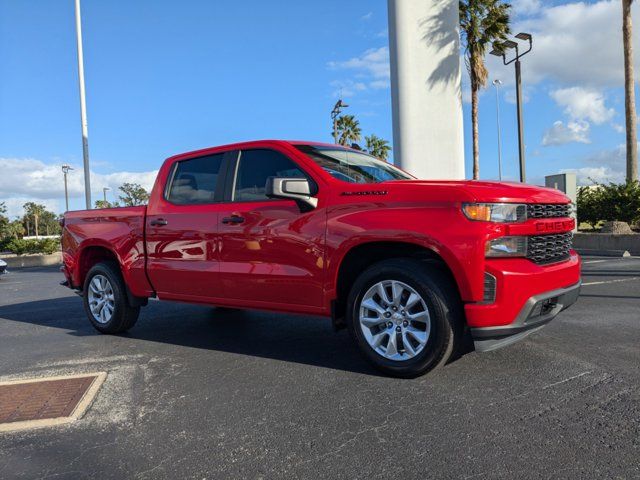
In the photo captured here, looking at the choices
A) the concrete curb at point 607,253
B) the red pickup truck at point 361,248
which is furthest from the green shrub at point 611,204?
the red pickup truck at point 361,248

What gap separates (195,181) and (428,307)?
2.79 meters

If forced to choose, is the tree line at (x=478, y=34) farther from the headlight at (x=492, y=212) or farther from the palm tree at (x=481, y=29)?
the headlight at (x=492, y=212)

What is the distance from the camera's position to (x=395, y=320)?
3.92 m

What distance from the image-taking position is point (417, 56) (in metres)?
13.1

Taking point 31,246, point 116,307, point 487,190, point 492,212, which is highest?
point 487,190

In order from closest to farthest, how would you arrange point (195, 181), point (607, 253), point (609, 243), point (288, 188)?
point (288, 188)
point (195, 181)
point (607, 253)
point (609, 243)

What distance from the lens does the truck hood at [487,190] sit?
3.59 metres

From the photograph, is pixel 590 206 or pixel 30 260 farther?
pixel 30 260

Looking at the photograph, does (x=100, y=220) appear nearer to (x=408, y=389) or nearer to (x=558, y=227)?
(x=408, y=389)

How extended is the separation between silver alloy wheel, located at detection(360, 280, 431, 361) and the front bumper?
0.38 m

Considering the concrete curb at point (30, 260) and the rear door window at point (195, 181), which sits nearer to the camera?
the rear door window at point (195, 181)

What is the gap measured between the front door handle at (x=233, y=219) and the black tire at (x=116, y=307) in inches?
72.5

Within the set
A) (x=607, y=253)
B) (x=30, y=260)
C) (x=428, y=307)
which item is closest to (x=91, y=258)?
(x=428, y=307)

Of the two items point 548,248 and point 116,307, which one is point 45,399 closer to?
point 116,307
